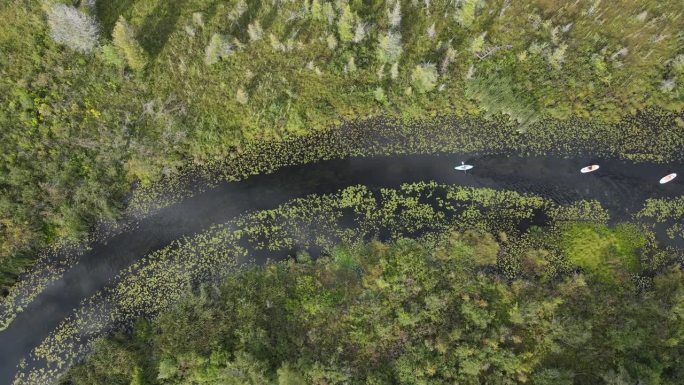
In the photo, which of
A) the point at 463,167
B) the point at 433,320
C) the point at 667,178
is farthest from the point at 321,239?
the point at 667,178

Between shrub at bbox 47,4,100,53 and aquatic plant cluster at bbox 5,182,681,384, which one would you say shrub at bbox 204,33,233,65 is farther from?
aquatic plant cluster at bbox 5,182,681,384

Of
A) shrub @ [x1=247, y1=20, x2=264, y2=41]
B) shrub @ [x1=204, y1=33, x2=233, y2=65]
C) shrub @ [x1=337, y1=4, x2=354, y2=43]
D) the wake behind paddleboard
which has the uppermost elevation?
shrub @ [x1=337, y1=4, x2=354, y2=43]

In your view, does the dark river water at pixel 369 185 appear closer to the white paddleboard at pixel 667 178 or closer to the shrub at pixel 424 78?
the white paddleboard at pixel 667 178

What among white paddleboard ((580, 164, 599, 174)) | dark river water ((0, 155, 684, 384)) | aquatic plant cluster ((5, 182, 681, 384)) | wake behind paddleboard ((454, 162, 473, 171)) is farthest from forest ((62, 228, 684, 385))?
wake behind paddleboard ((454, 162, 473, 171))

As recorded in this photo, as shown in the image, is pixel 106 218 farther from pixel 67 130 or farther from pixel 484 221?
pixel 484 221

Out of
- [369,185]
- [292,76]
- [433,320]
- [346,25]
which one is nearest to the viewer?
[433,320]

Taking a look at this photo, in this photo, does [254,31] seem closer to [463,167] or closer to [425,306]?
[463,167]
